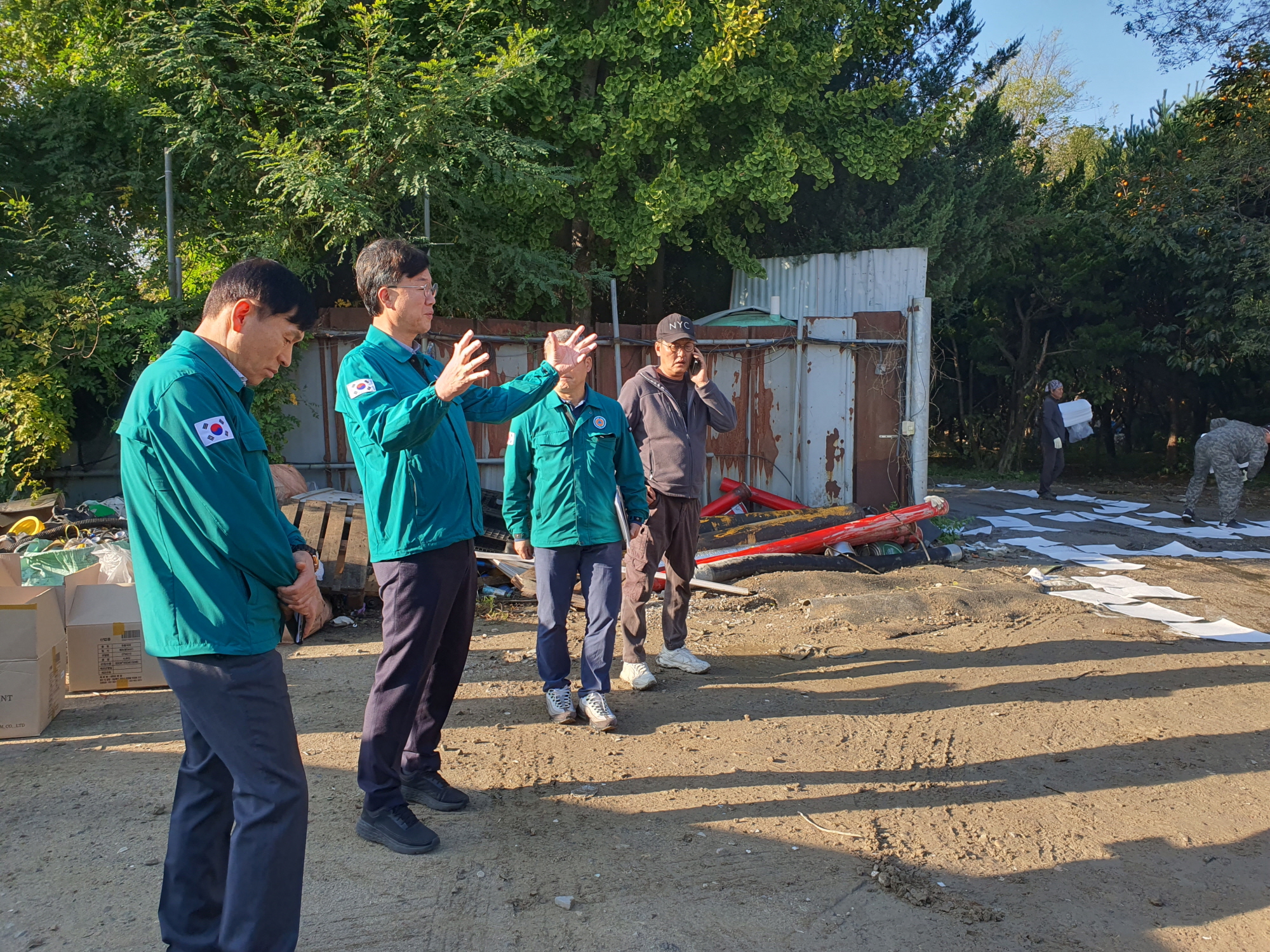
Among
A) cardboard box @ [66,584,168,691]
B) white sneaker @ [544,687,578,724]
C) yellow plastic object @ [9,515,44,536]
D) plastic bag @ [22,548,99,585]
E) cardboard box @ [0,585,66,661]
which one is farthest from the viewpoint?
yellow plastic object @ [9,515,44,536]

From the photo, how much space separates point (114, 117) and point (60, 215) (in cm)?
116

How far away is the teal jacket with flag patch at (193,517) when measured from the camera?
2.09m

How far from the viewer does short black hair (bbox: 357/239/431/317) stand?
320 cm

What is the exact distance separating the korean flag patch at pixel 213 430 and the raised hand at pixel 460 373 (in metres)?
0.73

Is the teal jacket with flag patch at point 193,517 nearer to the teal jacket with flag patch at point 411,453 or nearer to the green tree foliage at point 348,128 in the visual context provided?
the teal jacket with flag patch at point 411,453

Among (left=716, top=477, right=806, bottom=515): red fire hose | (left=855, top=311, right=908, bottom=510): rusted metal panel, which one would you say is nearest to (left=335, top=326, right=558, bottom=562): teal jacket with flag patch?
(left=716, top=477, right=806, bottom=515): red fire hose

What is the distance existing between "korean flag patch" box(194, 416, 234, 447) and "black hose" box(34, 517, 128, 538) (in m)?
5.18

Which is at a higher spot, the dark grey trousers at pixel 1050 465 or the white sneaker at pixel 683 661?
the dark grey trousers at pixel 1050 465

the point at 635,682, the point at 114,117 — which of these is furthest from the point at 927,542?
the point at 114,117

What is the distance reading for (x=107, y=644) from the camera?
4.83 m

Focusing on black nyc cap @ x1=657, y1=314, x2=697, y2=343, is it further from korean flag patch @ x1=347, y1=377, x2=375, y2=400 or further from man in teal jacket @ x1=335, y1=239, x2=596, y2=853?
korean flag patch @ x1=347, y1=377, x2=375, y2=400

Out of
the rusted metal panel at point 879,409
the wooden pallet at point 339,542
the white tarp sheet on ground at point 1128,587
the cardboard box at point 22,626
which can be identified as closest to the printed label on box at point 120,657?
the cardboard box at point 22,626

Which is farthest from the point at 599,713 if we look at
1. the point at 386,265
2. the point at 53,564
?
the point at 53,564

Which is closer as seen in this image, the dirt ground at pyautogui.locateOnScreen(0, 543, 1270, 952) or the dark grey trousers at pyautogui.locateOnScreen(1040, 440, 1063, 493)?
the dirt ground at pyautogui.locateOnScreen(0, 543, 1270, 952)
